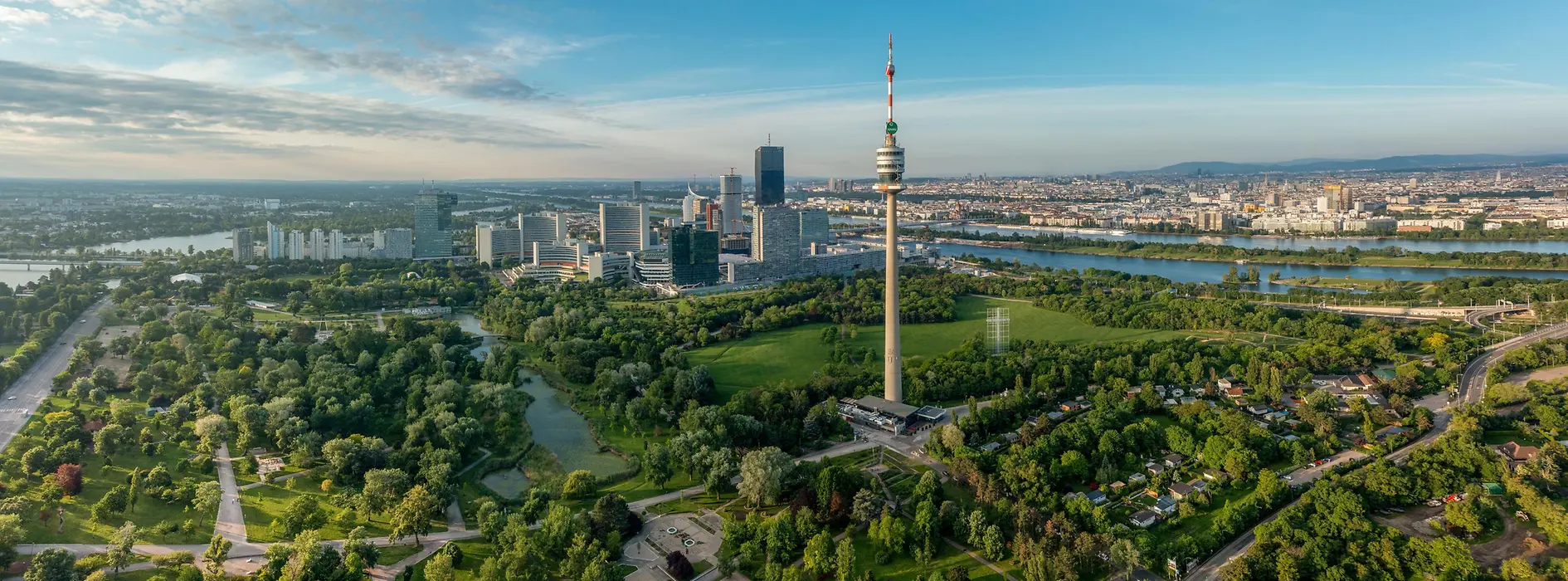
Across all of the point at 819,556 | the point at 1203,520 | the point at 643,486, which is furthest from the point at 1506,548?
the point at 643,486

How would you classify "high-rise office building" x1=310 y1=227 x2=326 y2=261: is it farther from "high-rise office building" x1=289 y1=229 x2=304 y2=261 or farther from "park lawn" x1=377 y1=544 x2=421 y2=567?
"park lawn" x1=377 y1=544 x2=421 y2=567

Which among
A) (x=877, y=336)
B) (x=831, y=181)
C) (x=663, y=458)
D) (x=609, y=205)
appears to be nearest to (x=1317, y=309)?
(x=877, y=336)

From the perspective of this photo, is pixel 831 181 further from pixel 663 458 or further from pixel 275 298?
pixel 663 458

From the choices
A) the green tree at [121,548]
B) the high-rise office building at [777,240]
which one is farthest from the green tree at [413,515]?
the high-rise office building at [777,240]

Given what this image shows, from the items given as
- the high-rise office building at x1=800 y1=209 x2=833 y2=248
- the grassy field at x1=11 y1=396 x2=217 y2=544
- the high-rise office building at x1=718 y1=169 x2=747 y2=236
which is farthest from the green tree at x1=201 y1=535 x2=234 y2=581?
the high-rise office building at x1=718 y1=169 x2=747 y2=236

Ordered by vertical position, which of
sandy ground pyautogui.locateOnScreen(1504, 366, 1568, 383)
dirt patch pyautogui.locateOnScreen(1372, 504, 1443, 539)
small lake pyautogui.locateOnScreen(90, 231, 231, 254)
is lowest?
dirt patch pyautogui.locateOnScreen(1372, 504, 1443, 539)

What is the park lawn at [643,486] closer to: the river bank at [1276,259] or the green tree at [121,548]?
the green tree at [121,548]

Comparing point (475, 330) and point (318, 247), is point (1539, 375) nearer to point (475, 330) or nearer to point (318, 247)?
point (475, 330)
